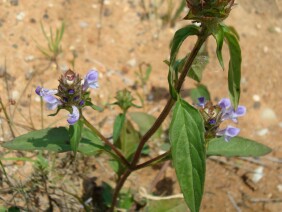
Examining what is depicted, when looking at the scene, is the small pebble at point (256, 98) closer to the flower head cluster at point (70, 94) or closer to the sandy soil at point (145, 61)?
the sandy soil at point (145, 61)

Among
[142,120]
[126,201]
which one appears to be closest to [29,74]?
[142,120]

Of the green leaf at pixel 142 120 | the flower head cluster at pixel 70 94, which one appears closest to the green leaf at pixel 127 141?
the green leaf at pixel 142 120

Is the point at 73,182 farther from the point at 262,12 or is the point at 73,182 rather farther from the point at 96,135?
the point at 262,12

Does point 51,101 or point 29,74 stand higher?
point 51,101

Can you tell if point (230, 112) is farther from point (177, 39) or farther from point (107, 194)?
point (107, 194)

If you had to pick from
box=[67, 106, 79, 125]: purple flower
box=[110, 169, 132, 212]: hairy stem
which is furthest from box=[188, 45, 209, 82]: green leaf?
box=[110, 169, 132, 212]: hairy stem

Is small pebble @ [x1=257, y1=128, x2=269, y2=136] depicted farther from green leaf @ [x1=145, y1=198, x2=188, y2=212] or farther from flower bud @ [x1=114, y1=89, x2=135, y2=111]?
flower bud @ [x1=114, y1=89, x2=135, y2=111]
